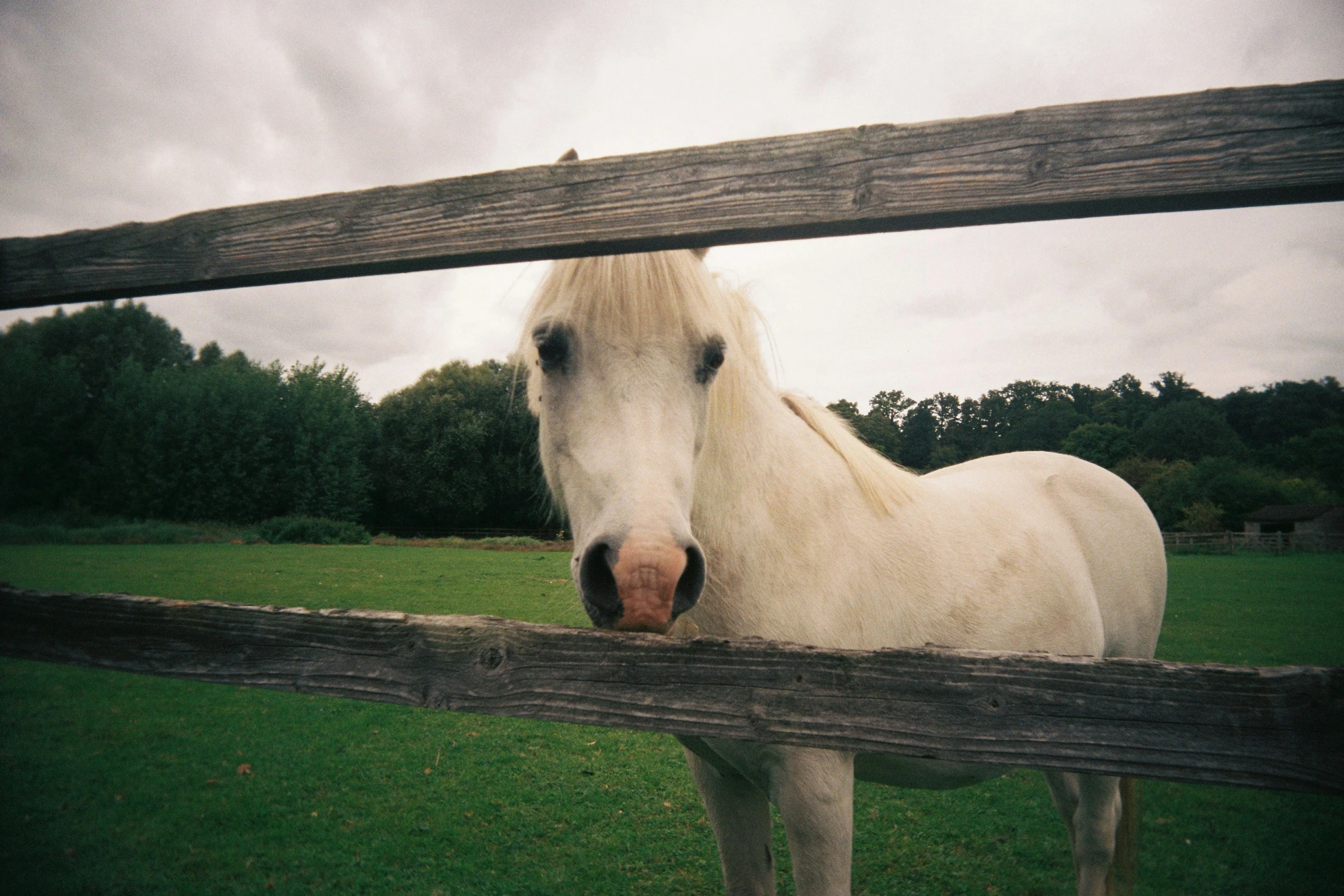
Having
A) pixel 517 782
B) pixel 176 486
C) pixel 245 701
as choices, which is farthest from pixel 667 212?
pixel 176 486

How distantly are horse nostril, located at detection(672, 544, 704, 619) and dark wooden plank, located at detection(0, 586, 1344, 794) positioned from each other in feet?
0.29

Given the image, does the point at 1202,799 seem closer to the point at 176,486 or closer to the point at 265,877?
the point at 265,877

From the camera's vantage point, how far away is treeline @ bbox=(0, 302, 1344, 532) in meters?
8.52

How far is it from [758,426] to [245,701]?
7.81 m

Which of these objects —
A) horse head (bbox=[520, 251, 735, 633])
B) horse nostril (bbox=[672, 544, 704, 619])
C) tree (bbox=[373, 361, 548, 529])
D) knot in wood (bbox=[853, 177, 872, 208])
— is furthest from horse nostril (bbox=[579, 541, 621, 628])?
tree (bbox=[373, 361, 548, 529])

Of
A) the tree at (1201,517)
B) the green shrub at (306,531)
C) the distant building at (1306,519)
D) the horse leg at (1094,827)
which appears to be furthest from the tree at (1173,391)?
the green shrub at (306,531)

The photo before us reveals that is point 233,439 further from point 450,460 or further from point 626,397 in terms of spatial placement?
point 626,397

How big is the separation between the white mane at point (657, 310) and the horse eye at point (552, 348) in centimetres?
3

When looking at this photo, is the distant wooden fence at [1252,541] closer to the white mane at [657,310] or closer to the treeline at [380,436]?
the treeline at [380,436]

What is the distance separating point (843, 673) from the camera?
3.69 feet

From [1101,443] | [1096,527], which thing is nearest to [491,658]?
[1096,527]

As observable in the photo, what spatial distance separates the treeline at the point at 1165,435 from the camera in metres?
7.46

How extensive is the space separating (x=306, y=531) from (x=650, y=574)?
1379 inches

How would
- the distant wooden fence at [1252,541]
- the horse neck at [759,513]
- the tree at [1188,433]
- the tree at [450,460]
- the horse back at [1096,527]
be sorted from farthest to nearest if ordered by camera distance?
the tree at [450,460] → the distant wooden fence at [1252,541] → the tree at [1188,433] → the horse back at [1096,527] → the horse neck at [759,513]
